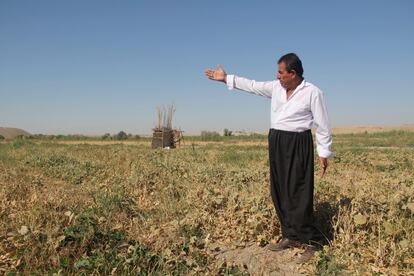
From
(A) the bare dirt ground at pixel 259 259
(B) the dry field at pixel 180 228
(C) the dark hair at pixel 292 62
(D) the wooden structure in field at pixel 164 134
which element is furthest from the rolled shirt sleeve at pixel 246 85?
(D) the wooden structure in field at pixel 164 134

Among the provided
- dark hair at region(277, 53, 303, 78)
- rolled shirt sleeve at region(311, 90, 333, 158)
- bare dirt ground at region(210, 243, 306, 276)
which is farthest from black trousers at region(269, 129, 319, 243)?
dark hair at region(277, 53, 303, 78)

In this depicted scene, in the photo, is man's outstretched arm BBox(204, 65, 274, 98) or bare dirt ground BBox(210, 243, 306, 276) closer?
bare dirt ground BBox(210, 243, 306, 276)

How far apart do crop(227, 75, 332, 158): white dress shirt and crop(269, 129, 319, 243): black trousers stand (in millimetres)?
82

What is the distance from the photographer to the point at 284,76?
355 cm

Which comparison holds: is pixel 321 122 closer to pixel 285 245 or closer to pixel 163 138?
pixel 285 245

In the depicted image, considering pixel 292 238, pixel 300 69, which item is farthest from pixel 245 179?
pixel 300 69

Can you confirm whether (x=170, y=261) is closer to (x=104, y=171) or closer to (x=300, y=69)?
(x=300, y=69)

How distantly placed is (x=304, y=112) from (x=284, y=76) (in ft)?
1.28

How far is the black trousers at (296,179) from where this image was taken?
11.8 ft

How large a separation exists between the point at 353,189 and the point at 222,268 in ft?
9.45

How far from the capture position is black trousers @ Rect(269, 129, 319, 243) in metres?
3.60

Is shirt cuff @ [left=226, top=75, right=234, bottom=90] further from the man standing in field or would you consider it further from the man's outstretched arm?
the man standing in field

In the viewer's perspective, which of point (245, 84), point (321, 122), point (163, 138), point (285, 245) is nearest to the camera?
point (321, 122)

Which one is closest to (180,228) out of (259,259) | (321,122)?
(259,259)
